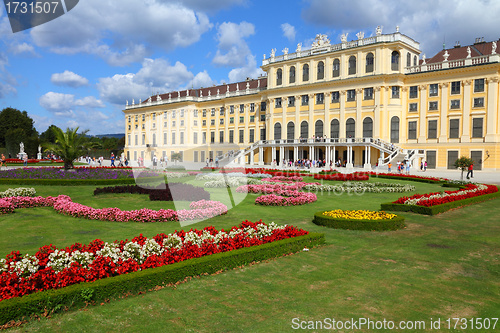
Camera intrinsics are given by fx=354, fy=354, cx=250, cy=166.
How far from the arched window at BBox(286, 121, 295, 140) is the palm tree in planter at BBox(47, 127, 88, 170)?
37017 millimetres

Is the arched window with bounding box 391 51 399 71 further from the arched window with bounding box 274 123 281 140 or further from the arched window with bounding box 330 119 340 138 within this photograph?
the arched window with bounding box 274 123 281 140

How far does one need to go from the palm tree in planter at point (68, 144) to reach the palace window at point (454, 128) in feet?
141

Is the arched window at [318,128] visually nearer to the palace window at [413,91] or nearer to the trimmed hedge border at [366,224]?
the palace window at [413,91]

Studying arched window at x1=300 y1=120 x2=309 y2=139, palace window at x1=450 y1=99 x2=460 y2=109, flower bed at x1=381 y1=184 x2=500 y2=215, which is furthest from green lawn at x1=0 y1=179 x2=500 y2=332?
arched window at x1=300 y1=120 x2=309 y2=139

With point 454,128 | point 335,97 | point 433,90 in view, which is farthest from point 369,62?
point 454,128

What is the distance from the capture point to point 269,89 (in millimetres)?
60219

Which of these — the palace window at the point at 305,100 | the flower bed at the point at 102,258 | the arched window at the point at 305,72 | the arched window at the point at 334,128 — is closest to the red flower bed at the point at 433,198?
the flower bed at the point at 102,258

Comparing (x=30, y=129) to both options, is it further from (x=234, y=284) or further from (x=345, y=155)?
(x=234, y=284)

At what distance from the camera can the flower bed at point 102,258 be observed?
5500 mm

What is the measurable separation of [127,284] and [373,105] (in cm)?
4880

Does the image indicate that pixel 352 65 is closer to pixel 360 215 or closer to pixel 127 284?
pixel 360 215

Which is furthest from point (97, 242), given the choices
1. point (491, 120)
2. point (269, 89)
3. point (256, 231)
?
point (269, 89)

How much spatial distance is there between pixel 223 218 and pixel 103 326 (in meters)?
8.37

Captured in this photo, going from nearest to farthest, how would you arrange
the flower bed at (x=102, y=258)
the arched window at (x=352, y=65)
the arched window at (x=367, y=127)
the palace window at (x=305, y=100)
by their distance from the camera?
1. the flower bed at (x=102, y=258)
2. the arched window at (x=367, y=127)
3. the arched window at (x=352, y=65)
4. the palace window at (x=305, y=100)
